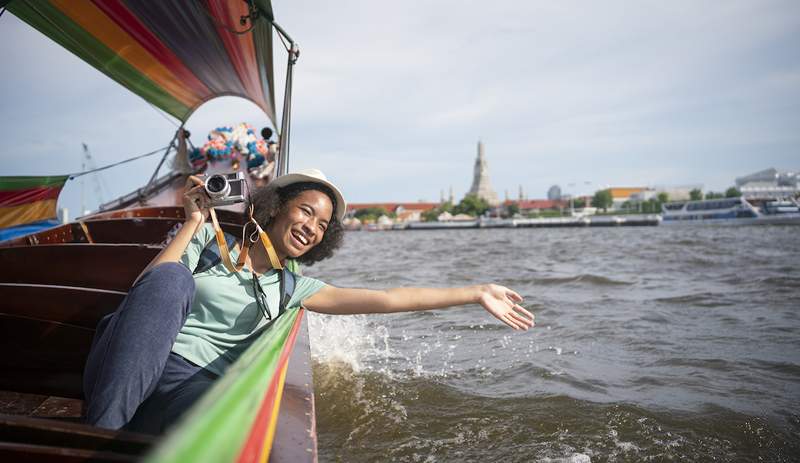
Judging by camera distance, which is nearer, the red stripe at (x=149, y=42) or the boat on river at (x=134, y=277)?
the boat on river at (x=134, y=277)

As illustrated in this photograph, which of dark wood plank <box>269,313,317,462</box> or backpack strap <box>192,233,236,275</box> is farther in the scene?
backpack strap <box>192,233,236,275</box>

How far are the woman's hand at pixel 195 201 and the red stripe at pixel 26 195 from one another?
9.45 feet

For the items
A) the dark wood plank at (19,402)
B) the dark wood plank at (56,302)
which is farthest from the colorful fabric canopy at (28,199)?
the dark wood plank at (19,402)

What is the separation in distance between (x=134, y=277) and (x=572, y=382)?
2.76 metres

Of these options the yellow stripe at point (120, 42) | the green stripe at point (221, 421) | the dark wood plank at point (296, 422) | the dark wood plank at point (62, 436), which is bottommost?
the dark wood plank at point (296, 422)

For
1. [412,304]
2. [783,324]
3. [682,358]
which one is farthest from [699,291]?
[412,304]

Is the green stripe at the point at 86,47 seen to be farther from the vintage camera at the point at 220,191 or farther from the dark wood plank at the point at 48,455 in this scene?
the dark wood plank at the point at 48,455

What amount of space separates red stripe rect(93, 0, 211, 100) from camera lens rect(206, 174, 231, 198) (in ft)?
9.74

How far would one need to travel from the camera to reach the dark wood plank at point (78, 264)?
2.65 m

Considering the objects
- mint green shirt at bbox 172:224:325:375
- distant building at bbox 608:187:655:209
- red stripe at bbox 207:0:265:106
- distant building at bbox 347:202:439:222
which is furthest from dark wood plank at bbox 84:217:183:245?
distant building at bbox 608:187:655:209

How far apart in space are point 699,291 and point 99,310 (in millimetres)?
7735

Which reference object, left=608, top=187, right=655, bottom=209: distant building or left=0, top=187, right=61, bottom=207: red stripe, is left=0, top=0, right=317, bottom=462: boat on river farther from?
left=608, top=187, right=655, bottom=209: distant building

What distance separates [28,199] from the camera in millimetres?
4121

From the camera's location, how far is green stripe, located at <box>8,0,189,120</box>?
355cm
